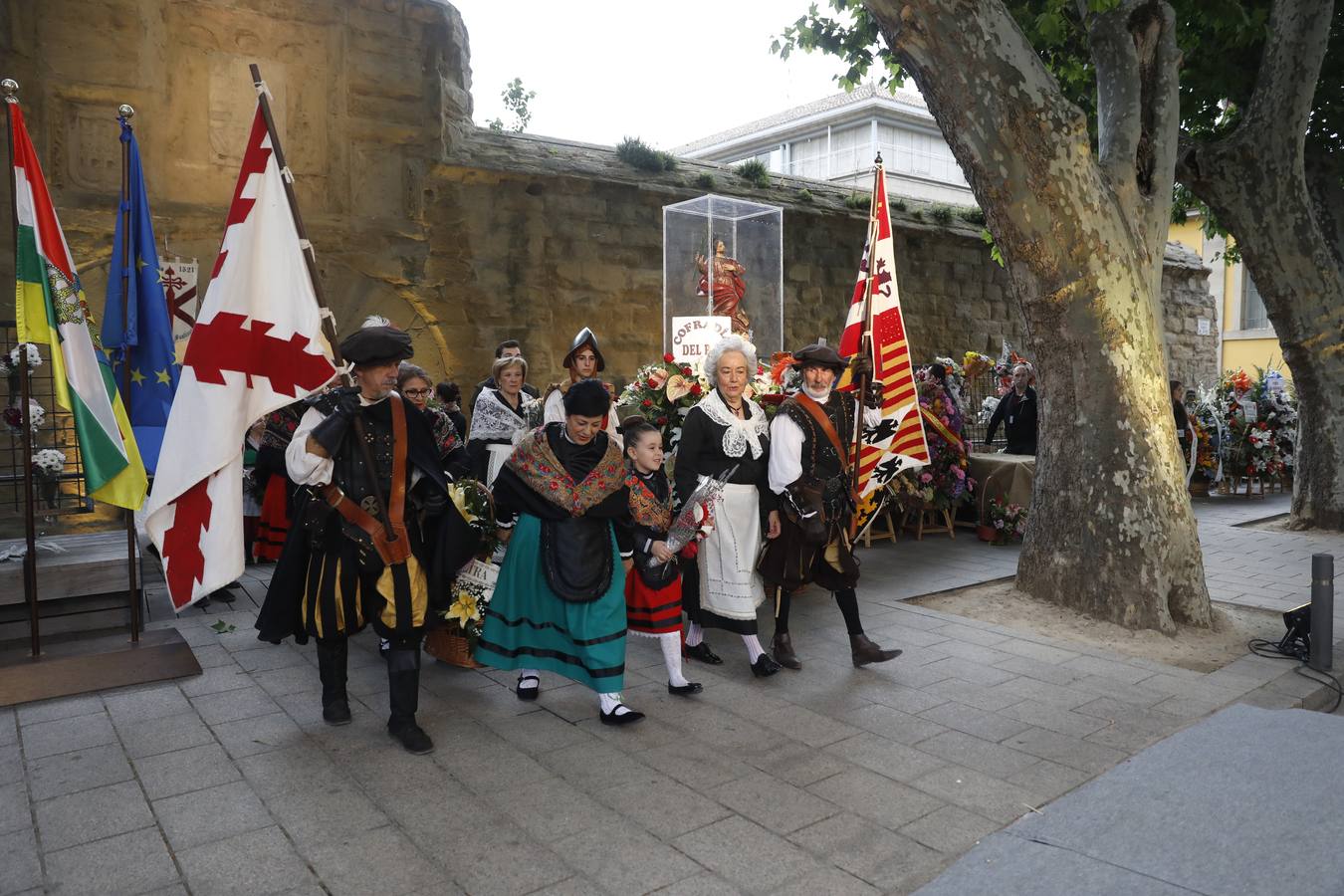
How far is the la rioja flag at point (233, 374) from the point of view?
405 centimetres

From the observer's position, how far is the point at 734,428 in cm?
511

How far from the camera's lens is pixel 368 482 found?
3936 mm

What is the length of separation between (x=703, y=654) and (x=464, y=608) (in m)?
1.36

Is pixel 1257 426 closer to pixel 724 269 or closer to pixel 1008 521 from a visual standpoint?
pixel 1008 521

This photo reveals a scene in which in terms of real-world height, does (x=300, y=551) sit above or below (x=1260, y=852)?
above

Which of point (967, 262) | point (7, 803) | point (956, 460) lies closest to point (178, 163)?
point (7, 803)

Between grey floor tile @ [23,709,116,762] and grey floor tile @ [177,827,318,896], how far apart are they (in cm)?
129

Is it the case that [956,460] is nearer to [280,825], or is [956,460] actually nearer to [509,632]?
[509,632]

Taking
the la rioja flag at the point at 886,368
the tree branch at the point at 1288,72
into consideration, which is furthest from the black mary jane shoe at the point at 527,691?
the tree branch at the point at 1288,72

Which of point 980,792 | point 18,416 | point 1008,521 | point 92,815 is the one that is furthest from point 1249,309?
point 92,815

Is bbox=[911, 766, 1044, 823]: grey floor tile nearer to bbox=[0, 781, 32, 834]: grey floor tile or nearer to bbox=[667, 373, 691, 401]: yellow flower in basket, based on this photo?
bbox=[0, 781, 32, 834]: grey floor tile

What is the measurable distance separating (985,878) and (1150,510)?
3769 mm

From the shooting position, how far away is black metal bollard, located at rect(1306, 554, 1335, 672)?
5.14 meters

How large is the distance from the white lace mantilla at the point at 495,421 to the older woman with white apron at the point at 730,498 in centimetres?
176
